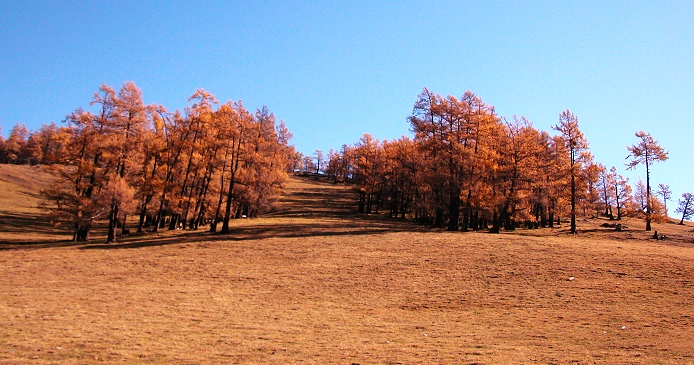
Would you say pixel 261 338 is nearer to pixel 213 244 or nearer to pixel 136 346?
pixel 136 346

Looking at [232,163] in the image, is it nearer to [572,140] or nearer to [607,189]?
[572,140]

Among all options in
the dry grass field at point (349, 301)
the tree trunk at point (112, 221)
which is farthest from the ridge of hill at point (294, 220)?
the dry grass field at point (349, 301)

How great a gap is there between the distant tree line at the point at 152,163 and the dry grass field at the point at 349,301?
4277 millimetres

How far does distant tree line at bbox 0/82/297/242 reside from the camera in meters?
37.7

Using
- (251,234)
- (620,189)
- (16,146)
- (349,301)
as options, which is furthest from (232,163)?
(16,146)

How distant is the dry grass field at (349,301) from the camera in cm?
1402

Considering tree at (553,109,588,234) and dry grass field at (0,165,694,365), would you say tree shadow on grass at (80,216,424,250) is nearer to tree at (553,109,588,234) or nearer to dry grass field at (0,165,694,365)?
dry grass field at (0,165,694,365)

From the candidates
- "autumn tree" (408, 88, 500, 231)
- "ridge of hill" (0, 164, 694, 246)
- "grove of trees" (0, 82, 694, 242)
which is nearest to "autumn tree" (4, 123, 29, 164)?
"ridge of hill" (0, 164, 694, 246)

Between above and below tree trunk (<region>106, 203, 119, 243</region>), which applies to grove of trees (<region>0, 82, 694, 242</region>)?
above

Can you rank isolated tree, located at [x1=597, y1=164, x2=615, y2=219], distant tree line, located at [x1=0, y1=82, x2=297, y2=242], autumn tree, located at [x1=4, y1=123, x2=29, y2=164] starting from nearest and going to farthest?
1. distant tree line, located at [x1=0, y1=82, x2=297, y2=242]
2. isolated tree, located at [x1=597, y1=164, x2=615, y2=219]
3. autumn tree, located at [x1=4, y1=123, x2=29, y2=164]

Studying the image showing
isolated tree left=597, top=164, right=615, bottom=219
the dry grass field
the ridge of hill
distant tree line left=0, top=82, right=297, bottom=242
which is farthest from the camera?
isolated tree left=597, top=164, right=615, bottom=219

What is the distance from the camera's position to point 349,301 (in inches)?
851

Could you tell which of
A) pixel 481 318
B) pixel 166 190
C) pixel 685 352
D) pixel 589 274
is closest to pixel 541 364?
pixel 685 352

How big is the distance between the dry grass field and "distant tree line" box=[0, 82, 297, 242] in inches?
168
